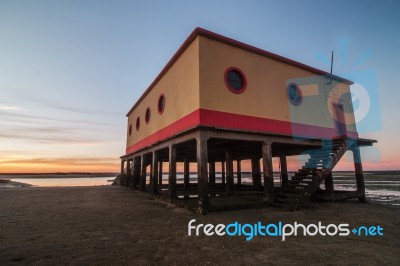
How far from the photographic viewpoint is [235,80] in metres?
10.6

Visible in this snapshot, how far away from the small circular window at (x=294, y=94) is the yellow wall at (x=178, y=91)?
5762 millimetres

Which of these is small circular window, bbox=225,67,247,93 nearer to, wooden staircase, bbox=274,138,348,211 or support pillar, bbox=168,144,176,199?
Result: support pillar, bbox=168,144,176,199

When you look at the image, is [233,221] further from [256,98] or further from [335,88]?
[335,88]

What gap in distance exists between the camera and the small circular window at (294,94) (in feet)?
40.5

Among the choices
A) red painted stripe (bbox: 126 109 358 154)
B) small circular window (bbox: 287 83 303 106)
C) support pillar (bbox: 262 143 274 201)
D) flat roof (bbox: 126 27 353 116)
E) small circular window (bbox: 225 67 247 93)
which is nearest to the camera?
red painted stripe (bbox: 126 109 358 154)

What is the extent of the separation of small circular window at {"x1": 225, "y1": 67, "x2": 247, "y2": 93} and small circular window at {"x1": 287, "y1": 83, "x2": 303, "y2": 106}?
3263 mm

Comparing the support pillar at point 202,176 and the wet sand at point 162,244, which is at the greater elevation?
the support pillar at point 202,176

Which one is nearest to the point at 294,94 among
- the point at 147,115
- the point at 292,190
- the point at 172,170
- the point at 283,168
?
the point at 292,190

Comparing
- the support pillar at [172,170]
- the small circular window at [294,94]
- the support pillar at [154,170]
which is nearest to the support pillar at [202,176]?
the support pillar at [172,170]

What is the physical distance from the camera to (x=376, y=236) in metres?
5.71

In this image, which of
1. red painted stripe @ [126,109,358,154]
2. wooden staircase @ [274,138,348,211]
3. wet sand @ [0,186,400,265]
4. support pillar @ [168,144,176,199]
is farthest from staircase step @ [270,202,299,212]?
support pillar @ [168,144,176,199]

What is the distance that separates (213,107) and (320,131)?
766cm

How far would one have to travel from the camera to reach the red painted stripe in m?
9.27

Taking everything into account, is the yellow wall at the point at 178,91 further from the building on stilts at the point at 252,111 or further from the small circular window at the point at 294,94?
the small circular window at the point at 294,94
